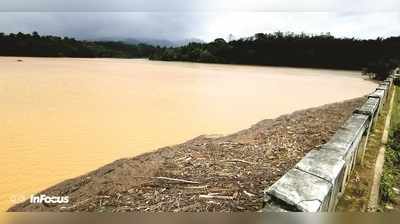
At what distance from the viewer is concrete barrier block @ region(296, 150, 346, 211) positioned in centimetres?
175

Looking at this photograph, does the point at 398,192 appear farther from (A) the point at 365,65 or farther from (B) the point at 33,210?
(A) the point at 365,65

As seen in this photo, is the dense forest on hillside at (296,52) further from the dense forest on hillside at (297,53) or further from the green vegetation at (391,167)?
the green vegetation at (391,167)

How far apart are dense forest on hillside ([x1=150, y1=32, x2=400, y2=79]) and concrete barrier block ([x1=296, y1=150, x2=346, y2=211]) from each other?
10.5m

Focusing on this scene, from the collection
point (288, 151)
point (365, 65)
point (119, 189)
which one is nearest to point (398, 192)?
point (288, 151)

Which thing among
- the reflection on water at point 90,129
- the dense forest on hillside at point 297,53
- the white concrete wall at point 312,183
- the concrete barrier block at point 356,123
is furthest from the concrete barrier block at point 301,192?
the dense forest on hillside at point 297,53

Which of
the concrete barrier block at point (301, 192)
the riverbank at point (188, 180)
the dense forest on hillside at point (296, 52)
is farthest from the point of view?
the dense forest on hillside at point (296, 52)

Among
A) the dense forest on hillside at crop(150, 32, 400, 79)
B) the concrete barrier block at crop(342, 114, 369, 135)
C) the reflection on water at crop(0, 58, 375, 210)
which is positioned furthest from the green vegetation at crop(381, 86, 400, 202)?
the dense forest on hillside at crop(150, 32, 400, 79)

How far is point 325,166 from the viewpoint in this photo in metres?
1.82

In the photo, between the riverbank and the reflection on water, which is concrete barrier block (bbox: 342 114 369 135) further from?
the reflection on water

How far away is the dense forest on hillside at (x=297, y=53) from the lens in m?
13.3

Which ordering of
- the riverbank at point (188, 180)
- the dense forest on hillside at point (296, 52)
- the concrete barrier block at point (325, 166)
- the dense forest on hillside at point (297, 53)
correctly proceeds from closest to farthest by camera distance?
the concrete barrier block at point (325, 166), the riverbank at point (188, 180), the dense forest on hillside at point (296, 52), the dense forest on hillside at point (297, 53)

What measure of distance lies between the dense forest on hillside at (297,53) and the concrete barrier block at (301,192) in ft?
35.5

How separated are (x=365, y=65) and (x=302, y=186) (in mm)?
14533

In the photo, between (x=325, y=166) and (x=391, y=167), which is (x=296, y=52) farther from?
(x=325, y=166)
